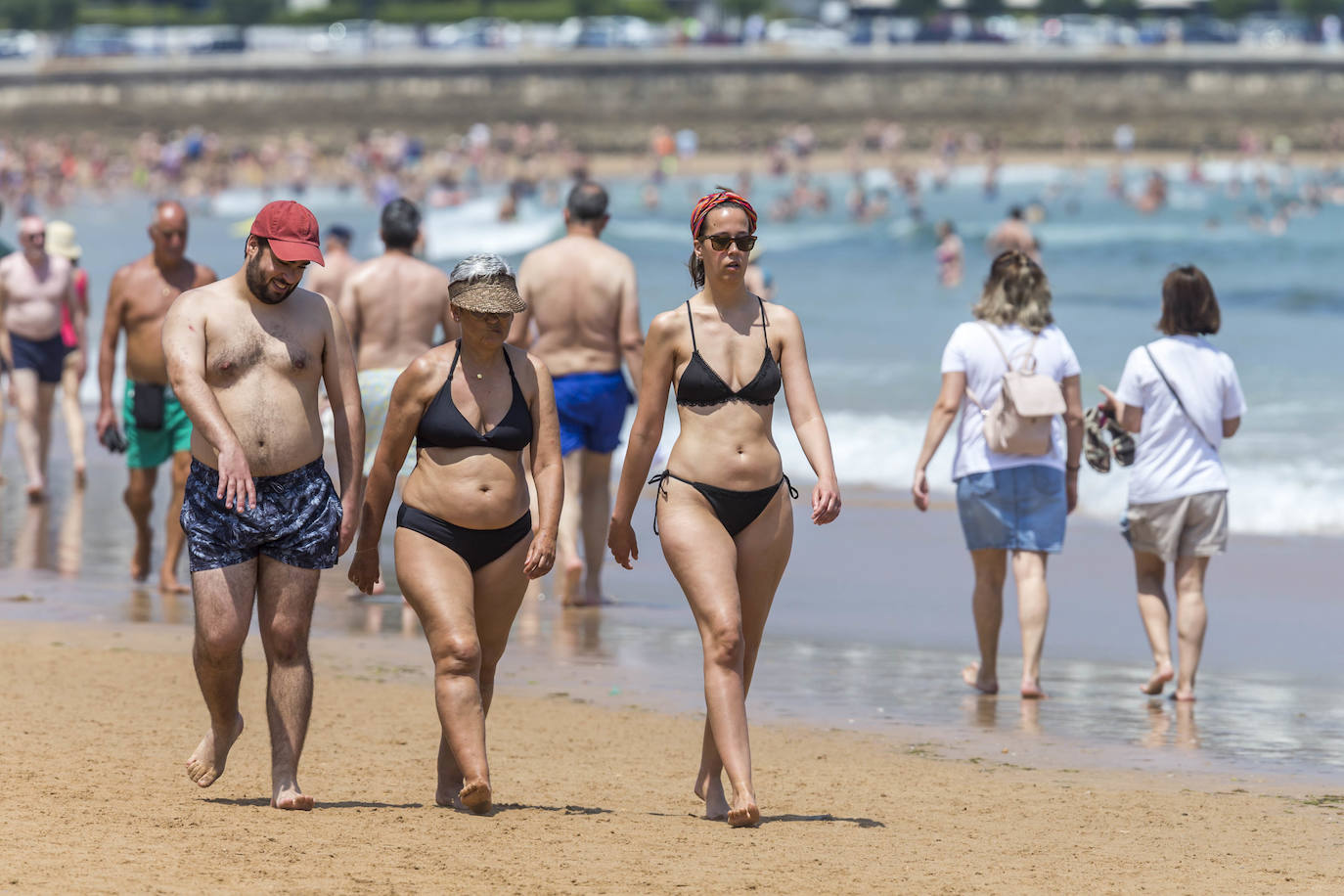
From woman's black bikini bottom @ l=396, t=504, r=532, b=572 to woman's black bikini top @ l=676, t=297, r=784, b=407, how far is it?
57 cm

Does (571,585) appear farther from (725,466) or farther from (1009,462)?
(725,466)

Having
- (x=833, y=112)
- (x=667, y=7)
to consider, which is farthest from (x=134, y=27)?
(x=833, y=112)

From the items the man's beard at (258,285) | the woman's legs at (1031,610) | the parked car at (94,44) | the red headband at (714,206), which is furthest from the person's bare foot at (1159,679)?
the parked car at (94,44)

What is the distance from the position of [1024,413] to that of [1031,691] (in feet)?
3.52

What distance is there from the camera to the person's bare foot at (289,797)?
4.85m

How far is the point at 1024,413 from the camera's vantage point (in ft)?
22.7

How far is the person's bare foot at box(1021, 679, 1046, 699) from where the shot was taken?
7.13m

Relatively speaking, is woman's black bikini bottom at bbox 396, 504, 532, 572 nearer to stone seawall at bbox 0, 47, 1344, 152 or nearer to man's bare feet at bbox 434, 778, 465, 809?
man's bare feet at bbox 434, 778, 465, 809

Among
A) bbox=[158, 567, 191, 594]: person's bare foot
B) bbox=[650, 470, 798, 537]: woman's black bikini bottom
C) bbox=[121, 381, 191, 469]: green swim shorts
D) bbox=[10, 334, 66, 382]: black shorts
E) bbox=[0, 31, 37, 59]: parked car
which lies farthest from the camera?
bbox=[0, 31, 37, 59]: parked car

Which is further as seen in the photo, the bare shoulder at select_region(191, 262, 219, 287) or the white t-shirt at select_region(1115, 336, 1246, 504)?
the bare shoulder at select_region(191, 262, 219, 287)

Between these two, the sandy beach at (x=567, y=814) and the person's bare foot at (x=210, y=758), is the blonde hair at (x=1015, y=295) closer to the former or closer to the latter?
the sandy beach at (x=567, y=814)

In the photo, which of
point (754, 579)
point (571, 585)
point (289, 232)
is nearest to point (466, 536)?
point (754, 579)

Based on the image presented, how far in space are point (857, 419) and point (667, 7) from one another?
2645 inches

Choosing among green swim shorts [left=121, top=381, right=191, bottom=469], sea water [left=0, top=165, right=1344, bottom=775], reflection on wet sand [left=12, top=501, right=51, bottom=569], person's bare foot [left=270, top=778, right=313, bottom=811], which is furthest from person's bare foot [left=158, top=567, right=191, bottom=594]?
person's bare foot [left=270, top=778, right=313, bottom=811]
